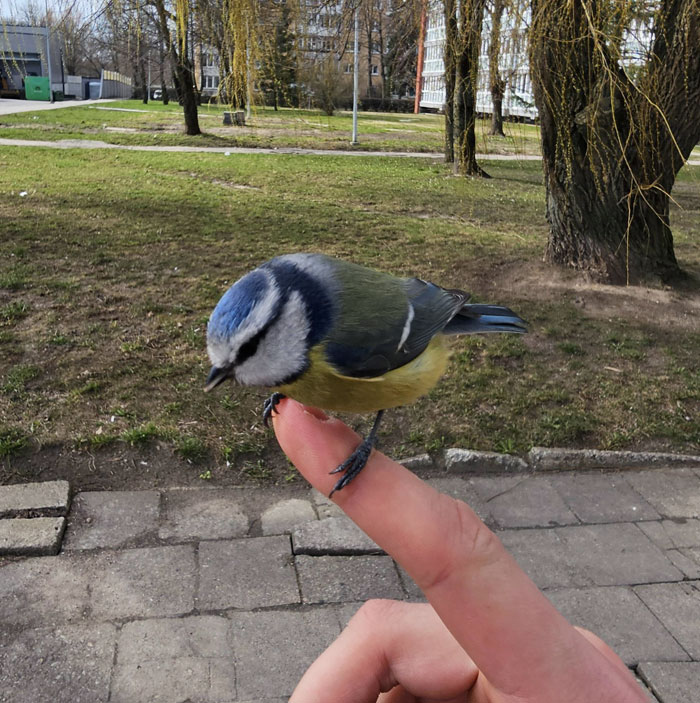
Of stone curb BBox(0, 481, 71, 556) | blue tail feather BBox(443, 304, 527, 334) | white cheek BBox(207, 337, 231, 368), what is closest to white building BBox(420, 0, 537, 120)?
blue tail feather BBox(443, 304, 527, 334)

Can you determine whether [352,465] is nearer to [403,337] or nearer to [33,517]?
[403,337]

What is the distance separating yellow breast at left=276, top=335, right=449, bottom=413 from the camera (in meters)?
1.44

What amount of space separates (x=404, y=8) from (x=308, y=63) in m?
1.80

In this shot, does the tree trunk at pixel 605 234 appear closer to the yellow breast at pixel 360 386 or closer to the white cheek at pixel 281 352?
the yellow breast at pixel 360 386

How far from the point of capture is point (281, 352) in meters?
Result: 1.42

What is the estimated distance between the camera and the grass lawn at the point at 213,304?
4.05 m

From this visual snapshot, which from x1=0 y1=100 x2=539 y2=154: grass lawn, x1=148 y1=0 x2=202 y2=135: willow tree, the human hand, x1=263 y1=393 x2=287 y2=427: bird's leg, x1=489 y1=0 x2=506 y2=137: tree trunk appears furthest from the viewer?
x1=0 y1=100 x2=539 y2=154: grass lawn

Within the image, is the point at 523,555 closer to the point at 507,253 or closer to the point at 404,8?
the point at 404,8

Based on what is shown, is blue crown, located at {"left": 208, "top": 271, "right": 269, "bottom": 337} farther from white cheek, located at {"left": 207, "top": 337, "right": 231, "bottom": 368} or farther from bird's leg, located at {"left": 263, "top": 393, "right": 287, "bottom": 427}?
bird's leg, located at {"left": 263, "top": 393, "right": 287, "bottom": 427}

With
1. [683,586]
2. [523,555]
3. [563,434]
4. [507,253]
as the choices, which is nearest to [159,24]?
[507,253]

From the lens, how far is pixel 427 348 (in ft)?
5.81

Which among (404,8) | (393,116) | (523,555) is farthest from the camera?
(393,116)

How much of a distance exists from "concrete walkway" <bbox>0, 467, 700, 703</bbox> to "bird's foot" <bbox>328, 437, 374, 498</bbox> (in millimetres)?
1526

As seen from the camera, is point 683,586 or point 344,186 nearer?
point 683,586
